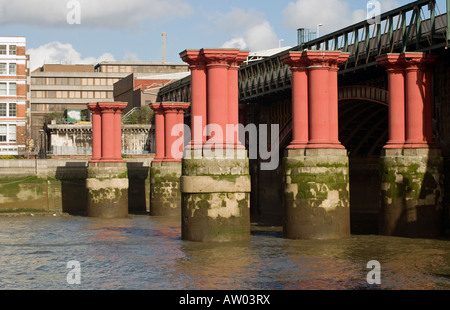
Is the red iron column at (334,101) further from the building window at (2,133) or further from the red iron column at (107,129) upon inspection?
the building window at (2,133)

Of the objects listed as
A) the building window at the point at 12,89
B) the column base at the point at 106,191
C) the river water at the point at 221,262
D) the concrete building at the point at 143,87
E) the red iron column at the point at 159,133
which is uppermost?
the concrete building at the point at 143,87

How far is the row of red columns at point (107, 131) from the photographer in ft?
235

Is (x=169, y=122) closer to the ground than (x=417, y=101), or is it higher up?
higher up

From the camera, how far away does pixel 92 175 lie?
7006 centimetres

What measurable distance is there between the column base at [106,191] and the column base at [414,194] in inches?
1156

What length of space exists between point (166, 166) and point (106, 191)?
5784mm

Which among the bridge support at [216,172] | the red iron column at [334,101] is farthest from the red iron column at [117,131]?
the red iron column at [334,101]

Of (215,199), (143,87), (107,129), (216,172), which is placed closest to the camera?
(215,199)

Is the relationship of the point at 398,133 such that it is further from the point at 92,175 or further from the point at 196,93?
the point at 92,175

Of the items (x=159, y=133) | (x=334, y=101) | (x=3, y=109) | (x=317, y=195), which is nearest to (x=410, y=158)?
(x=334, y=101)

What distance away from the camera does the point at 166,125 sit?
244 ft

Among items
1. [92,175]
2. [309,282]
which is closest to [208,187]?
[309,282]

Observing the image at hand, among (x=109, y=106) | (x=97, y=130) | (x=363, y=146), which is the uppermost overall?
(x=109, y=106)

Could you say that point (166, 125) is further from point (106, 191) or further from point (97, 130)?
point (106, 191)
